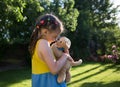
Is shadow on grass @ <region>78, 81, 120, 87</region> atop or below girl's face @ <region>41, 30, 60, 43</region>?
below

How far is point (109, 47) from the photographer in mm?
20781

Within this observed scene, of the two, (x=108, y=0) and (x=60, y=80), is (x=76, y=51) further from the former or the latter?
(x=60, y=80)

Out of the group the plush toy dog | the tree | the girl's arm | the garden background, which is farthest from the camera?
the tree

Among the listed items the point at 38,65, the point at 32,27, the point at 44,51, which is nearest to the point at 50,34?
the point at 44,51

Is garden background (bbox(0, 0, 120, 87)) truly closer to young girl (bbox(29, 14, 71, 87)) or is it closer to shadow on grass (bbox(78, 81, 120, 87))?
shadow on grass (bbox(78, 81, 120, 87))

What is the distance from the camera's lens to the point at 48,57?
2.69 m

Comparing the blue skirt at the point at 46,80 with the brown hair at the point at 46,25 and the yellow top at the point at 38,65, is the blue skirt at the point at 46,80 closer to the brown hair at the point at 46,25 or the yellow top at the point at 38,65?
the yellow top at the point at 38,65

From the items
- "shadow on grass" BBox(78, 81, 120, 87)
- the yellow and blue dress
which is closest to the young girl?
the yellow and blue dress

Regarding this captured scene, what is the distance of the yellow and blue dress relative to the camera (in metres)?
2.81

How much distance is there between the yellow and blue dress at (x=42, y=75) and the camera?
9.21 ft

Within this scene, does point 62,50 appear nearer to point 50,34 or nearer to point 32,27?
point 50,34

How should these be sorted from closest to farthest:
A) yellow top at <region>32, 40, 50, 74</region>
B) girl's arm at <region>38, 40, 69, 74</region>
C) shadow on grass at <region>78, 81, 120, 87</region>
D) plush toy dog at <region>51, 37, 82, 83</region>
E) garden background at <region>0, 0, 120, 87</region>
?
girl's arm at <region>38, 40, 69, 74</region> → yellow top at <region>32, 40, 50, 74</region> → plush toy dog at <region>51, 37, 82, 83</region> → shadow on grass at <region>78, 81, 120, 87</region> → garden background at <region>0, 0, 120, 87</region>

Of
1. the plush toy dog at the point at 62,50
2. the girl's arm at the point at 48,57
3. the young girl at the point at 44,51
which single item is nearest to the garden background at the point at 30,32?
the plush toy dog at the point at 62,50

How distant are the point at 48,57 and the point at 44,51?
0.07 meters
